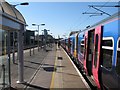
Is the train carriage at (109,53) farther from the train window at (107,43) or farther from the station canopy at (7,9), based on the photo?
the station canopy at (7,9)

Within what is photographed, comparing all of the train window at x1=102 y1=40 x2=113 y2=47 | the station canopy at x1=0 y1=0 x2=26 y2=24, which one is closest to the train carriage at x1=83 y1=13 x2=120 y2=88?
the train window at x1=102 y1=40 x2=113 y2=47

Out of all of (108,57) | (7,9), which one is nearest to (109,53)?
(108,57)

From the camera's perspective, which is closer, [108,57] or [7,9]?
[108,57]

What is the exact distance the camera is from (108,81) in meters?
10.2

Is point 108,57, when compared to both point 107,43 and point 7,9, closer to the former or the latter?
point 107,43

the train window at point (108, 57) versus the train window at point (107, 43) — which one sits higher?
the train window at point (107, 43)

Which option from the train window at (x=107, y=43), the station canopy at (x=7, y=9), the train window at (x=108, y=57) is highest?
the station canopy at (x=7, y=9)

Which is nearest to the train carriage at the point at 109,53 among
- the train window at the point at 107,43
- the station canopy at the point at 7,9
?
the train window at the point at 107,43

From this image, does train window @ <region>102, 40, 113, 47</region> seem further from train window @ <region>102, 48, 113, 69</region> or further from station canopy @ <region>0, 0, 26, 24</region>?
station canopy @ <region>0, 0, 26, 24</region>

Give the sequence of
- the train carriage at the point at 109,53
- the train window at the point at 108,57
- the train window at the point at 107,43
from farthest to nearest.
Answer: the train window at the point at 107,43 < the train window at the point at 108,57 < the train carriage at the point at 109,53

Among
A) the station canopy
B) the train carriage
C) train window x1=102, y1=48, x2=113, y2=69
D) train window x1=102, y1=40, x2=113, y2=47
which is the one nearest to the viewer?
the train carriage

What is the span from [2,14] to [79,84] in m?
6.47

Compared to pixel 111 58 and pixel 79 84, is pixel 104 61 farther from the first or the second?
pixel 79 84

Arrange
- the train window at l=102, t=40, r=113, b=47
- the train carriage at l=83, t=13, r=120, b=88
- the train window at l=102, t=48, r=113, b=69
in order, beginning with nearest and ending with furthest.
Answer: the train carriage at l=83, t=13, r=120, b=88 → the train window at l=102, t=48, r=113, b=69 → the train window at l=102, t=40, r=113, b=47
